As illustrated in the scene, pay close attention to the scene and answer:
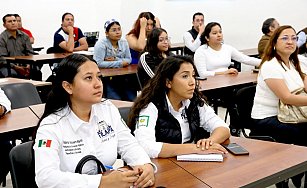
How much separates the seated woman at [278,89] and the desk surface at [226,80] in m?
0.66

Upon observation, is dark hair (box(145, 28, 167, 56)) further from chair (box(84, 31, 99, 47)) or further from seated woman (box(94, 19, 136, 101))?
chair (box(84, 31, 99, 47))

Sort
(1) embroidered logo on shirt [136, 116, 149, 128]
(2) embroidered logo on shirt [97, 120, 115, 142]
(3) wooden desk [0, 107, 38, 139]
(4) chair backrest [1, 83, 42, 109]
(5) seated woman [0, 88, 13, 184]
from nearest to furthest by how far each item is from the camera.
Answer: (2) embroidered logo on shirt [97, 120, 115, 142] < (1) embroidered logo on shirt [136, 116, 149, 128] < (3) wooden desk [0, 107, 38, 139] < (5) seated woman [0, 88, 13, 184] < (4) chair backrest [1, 83, 42, 109]

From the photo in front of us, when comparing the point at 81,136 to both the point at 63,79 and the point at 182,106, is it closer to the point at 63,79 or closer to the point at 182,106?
the point at 63,79

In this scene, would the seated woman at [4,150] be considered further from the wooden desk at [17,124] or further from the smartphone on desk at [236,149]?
the smartphone on desk at [236,149]

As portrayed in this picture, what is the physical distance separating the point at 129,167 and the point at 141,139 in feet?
1.02

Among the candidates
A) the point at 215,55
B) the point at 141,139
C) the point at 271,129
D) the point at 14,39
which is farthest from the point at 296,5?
the point at 141,139

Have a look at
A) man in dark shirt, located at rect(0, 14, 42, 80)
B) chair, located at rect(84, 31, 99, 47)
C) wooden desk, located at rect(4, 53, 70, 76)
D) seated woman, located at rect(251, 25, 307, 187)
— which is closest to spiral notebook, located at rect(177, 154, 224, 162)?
seated woman, located at rect(251, 25, 307, 187)

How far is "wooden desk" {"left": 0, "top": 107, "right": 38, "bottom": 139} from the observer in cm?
270

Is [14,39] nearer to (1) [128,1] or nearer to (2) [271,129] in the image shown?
(1) [128,1]

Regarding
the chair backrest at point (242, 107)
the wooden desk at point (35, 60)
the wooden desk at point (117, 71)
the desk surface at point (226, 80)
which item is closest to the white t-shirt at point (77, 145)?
the chair backrest at point (242, 107)

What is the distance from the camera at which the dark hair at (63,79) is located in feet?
6.73

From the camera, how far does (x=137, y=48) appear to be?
593cm

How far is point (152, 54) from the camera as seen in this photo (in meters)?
4.84

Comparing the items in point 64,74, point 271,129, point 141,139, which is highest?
point 64,74
